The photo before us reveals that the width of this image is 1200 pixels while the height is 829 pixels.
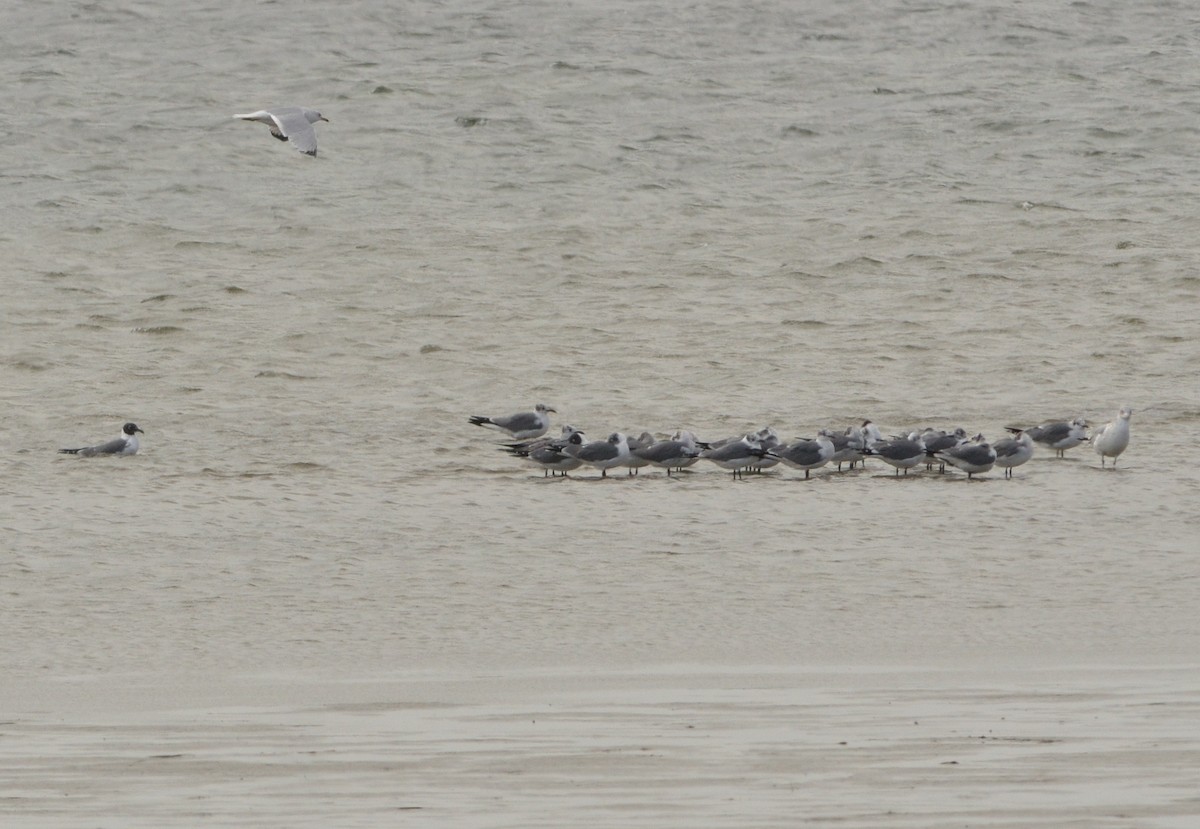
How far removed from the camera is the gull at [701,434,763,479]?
14.7 metres

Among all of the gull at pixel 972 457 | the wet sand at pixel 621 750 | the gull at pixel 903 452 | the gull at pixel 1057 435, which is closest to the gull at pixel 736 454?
the gull at pixel 903 452

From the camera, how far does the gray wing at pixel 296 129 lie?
13727mm

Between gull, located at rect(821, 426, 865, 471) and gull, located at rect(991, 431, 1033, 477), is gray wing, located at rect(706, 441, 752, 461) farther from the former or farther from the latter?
gull, located at rect(991, 431, 1033, 477)

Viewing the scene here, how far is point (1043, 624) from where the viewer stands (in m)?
10.5

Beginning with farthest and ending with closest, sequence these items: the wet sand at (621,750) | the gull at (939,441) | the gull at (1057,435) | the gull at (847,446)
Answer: the gull at (1057,435)
the gull at (847,446)
the gull at (939,441)
the wet sand at (621,750)

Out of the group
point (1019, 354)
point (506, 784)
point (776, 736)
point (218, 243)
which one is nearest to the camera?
point (506, 784)

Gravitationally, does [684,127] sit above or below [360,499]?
above

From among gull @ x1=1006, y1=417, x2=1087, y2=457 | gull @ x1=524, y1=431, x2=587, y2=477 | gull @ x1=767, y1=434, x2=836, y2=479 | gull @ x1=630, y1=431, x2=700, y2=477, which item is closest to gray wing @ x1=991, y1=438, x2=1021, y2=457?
gull @ x1=1006, y1=417, x2=1087, y2=457

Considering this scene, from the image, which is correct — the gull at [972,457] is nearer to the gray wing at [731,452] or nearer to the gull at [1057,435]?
the gull at [1057,435]

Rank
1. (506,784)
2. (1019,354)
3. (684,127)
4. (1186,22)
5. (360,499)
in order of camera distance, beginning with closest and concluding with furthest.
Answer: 1. (506,784)
2. (360,499)
3. (1019,354)
4. (684,127)
5. (1186,22)

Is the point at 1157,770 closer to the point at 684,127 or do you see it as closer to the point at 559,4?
the point at 684,127

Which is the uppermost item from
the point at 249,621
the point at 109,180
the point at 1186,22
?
the point at 1186,22

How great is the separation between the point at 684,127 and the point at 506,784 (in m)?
20.0

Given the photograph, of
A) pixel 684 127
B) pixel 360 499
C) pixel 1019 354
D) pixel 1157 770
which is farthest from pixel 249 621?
pixel 684 127
